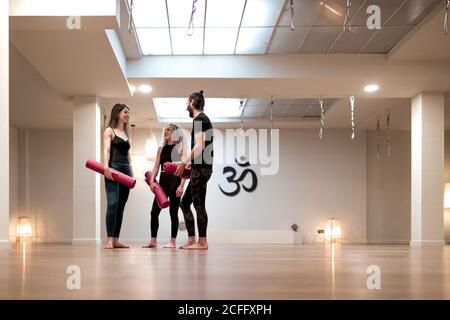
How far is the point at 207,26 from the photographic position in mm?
9000

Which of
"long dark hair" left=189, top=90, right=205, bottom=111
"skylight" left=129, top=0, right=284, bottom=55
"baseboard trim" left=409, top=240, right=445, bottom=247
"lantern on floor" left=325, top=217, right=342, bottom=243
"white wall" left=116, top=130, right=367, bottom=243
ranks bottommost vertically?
"lantern on floor" left=325, top=217, right=342, bottom=243

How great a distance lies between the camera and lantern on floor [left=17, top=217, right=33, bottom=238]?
649 inches

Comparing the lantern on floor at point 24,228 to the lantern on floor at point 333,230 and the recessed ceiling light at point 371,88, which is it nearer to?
the lantern on floor at point 333,230

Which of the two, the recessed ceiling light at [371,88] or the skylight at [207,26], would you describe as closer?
the skylight at [207,26]

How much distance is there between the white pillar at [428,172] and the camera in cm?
1109

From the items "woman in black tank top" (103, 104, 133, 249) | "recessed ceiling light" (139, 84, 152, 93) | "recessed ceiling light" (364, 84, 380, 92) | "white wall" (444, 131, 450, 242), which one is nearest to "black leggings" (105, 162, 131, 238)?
"woman in black tank top" (103, 104, 133, 249)

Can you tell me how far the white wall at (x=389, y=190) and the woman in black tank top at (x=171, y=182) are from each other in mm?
11639

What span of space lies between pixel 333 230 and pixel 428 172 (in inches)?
236

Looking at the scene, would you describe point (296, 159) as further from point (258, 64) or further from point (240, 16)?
point (240, 16)

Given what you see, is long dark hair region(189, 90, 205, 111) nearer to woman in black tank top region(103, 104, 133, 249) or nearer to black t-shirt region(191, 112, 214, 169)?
black t-shirt region(191, 112, 214, 169)

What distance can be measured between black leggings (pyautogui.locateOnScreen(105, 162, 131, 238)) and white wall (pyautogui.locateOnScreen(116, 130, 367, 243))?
10670mm

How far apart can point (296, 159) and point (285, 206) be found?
1415 mm

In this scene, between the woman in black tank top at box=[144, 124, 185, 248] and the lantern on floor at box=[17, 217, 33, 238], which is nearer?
the woman in black tank top at box=[144, 124, 185, 248]

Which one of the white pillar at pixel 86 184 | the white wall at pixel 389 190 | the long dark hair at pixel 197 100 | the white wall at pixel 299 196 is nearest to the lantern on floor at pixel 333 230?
the white wall at pixel 299 196
